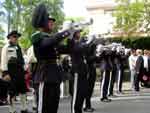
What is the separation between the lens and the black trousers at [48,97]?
26.1 ft

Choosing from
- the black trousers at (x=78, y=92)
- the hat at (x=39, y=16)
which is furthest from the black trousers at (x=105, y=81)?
A: the hat at (x=39, y=16)

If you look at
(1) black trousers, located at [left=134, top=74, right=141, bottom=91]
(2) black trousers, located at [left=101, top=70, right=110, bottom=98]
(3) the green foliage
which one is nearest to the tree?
(3) the green foliage

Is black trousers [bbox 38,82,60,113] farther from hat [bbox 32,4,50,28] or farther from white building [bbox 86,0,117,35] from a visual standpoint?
white building [bbox 86,0,117,35]

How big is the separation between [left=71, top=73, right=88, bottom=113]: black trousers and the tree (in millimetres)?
34017

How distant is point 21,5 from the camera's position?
185 ft

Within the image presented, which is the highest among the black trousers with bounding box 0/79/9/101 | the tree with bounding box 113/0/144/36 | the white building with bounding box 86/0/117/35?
the white building with bounding box 86/0/117/35

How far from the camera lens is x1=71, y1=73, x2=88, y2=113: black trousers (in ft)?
35.6

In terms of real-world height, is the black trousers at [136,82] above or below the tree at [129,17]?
below

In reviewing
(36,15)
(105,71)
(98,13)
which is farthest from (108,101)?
(98,13)

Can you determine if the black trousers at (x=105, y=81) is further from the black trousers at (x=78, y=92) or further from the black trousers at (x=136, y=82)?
the black trousers at (x=136, y=82)

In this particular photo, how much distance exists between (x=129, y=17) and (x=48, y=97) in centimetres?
3717

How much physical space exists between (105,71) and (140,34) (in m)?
30.8

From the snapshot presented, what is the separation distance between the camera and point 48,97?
799 cm

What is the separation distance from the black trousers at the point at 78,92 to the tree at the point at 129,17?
34.0 metres
